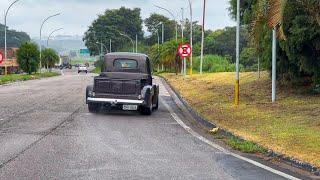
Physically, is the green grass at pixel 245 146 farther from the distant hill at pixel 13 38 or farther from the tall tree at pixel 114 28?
the distant hill at pixel 13 38

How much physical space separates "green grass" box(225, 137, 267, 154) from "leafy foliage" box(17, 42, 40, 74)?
59263 millimetres

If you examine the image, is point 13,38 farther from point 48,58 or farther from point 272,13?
point 272,13

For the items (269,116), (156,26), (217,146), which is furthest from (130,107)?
(156,26)

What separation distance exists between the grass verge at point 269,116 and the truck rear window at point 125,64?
2.68m

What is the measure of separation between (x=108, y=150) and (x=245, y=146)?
112 inches

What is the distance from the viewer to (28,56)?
71.1m

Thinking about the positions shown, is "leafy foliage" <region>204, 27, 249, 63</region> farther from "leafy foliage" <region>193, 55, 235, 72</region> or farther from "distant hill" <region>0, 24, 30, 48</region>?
"distant hill" <region>0, 24, 30, 48</region>

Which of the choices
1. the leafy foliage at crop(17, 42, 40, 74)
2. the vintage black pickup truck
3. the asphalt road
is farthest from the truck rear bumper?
the leafy foliage at crop(17, 42, 40, 74)

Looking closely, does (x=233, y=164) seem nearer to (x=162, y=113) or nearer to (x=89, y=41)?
(x=162, y=113)

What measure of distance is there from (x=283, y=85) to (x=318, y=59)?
4.68m

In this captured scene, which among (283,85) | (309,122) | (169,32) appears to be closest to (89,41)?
(169,32)

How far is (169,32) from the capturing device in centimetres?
14175

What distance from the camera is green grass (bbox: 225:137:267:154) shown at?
41.5 feet

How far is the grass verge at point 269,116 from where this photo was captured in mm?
12977
